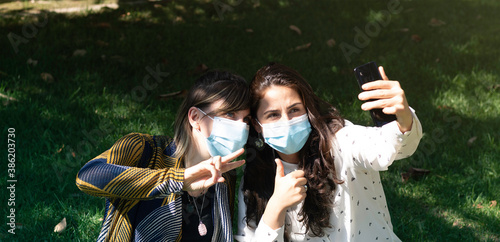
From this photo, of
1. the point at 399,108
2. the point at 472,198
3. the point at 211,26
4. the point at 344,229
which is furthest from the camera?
the point at 211,26

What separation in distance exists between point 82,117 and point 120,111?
12.5 inches

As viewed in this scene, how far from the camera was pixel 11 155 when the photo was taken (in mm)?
4207

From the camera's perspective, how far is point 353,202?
2.87m

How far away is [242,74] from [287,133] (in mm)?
2793

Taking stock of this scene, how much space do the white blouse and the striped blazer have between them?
0.46ft

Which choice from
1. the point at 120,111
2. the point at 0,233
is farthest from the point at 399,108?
the point at 120,111

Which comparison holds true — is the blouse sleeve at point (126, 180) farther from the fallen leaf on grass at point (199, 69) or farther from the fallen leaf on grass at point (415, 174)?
the fallen leaf on grass at point (199, 69)

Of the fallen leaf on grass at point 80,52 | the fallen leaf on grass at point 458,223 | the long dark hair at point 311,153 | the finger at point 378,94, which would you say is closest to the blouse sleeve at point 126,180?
the long dark hair at point 311,153

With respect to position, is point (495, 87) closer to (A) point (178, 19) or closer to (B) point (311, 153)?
(B) point (311, 153)

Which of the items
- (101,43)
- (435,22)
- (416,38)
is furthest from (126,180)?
(435,22)

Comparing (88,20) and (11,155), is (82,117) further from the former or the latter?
(88,20)

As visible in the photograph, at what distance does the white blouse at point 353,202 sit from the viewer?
2.65 meters

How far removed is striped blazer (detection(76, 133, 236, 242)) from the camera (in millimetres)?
2467

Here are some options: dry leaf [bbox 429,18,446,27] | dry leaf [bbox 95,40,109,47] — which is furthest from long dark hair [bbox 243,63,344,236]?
dry leaf [bbox 429,18,446,27]
